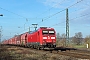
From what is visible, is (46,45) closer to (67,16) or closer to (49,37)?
(49,37)

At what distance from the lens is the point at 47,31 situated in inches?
1312

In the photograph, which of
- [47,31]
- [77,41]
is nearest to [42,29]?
[47,31]

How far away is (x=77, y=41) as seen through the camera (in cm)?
9500

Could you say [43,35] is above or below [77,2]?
below

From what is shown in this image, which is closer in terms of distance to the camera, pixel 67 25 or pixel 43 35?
pixel 43 35

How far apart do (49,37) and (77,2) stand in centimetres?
787

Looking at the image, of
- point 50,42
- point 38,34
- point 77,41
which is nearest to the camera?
point 50,42

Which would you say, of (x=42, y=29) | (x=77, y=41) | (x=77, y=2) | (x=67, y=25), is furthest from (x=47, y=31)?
(x=77, y=41)

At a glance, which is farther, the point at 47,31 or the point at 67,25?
the point at 67,25

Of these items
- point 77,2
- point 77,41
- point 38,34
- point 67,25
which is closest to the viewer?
point 77,2

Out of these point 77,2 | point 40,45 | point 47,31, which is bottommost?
point 40,45

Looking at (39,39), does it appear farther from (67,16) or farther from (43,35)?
(67,16)

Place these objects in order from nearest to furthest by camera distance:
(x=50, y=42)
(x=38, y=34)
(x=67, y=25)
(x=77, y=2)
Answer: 1. (x=77, y=2)
2. (x=50, y=42)
3. (x=38, y=34)
4. (x=67, y=25)

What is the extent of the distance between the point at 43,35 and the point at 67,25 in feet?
62.5
